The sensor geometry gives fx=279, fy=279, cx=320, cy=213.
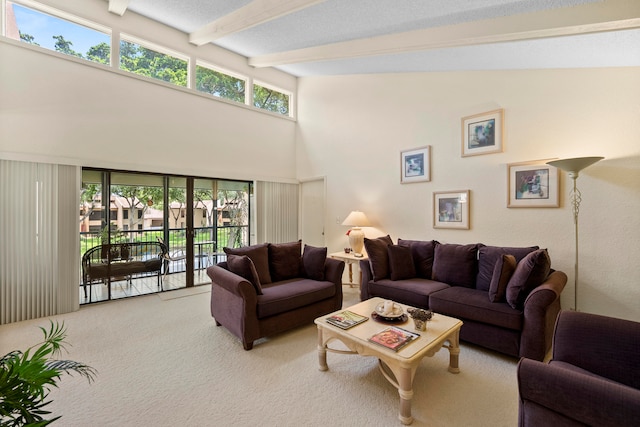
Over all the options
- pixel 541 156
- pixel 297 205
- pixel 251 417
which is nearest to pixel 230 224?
pixel 297 205

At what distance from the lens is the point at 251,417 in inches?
72.6

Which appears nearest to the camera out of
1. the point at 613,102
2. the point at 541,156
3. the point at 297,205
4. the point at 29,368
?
the point at 29,368

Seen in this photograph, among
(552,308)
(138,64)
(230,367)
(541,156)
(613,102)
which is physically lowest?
(230,367)

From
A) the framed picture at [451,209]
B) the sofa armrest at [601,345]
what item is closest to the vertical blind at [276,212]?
the framed picture at [451,209]

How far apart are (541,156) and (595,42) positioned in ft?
3.79

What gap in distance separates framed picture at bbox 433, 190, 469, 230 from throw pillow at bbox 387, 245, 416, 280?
0.75 metres

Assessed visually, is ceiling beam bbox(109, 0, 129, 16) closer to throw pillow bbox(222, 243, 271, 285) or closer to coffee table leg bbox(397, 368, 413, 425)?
throw pillow bbox(222, 243, 271, 285)

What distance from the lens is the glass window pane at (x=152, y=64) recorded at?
4207mm

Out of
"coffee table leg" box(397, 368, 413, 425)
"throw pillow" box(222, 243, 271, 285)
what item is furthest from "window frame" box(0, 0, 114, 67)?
"coffee table leg" box(397, 368, 413, 425)

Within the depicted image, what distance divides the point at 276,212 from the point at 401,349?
4.34 metres

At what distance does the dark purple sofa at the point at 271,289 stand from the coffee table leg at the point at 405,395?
1456mm

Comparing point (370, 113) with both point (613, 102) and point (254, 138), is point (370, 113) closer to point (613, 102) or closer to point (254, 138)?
point (254, 138)

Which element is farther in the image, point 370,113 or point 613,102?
point 370,113

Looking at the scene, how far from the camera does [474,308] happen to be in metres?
2.68
